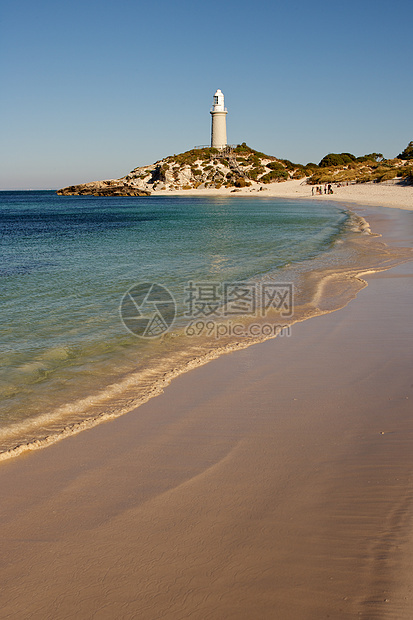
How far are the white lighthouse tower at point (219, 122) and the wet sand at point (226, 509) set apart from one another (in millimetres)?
97098

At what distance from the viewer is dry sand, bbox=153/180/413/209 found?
41806 mm

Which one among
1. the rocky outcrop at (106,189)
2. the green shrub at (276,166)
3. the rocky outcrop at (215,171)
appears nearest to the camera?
the rocky outcrop at (215,171)

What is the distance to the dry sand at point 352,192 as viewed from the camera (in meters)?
41.8

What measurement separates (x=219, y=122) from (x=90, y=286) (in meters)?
92.6

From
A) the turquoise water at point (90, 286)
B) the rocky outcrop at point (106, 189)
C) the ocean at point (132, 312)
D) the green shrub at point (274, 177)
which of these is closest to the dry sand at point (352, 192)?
the green shrub at point (274, 177)

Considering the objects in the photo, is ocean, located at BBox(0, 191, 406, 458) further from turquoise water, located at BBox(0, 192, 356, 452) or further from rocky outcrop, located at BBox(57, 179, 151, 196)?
rocky outcrop, located at BBox(57, 179, 151, 196)

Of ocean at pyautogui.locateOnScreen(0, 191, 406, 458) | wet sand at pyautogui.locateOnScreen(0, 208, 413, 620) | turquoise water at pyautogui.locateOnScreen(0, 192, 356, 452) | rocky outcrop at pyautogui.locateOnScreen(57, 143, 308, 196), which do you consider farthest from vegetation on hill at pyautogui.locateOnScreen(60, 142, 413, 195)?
wet sand at pyautogui.locateOnScreen(0, 208, 413, 620)

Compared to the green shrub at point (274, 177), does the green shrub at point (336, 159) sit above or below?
above

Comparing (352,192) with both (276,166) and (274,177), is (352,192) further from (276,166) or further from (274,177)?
(276,166)

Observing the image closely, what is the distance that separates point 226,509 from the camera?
9.72ft

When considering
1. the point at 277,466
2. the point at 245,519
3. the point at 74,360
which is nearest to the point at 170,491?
the point at 245,519

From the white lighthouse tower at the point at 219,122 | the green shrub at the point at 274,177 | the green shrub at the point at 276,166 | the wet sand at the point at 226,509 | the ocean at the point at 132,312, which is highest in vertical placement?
the white lighthouse tower at the point at 219,122

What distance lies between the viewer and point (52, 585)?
242cm

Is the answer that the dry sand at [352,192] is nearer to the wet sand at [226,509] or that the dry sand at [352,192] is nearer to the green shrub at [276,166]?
the green shrub at [276,166]
